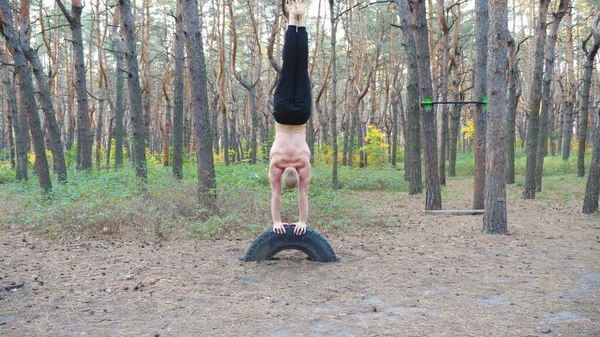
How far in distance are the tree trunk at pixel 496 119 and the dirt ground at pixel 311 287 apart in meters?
0.47

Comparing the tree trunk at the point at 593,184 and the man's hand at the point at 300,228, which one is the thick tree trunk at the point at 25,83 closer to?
Result: the man's hand at the point at 300,228

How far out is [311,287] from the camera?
15.9ft

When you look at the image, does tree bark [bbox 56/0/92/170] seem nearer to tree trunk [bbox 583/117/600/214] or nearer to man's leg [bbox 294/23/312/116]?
man's leg [bbox 294/23/312/116]

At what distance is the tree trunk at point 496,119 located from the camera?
287 inches

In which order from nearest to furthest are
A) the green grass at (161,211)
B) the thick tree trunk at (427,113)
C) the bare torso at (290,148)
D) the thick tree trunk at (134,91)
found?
the bare torso at (290,148)
the green grass at (161,211)
the thick tree trunk at (427,113)
the thick tree trunk at (134,91)

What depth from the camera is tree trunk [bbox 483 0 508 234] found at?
730 centimetres

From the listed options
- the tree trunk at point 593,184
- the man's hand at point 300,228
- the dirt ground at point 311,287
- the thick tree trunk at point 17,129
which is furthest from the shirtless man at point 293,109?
the thick tree trunk at point 17,129

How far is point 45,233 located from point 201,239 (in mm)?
2927

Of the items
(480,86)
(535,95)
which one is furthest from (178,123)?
(535,95)

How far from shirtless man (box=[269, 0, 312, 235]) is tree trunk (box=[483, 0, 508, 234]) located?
3.80 meters

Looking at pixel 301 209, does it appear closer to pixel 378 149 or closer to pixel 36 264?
pixel 36 264

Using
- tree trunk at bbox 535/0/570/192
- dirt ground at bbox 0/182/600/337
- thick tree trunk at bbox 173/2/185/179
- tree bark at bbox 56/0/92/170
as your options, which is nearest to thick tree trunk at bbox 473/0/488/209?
dirt ground at bbox 0/182/600/337

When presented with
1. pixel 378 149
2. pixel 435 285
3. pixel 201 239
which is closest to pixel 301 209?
pixel 435 285

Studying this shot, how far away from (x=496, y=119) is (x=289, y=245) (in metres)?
4.30
